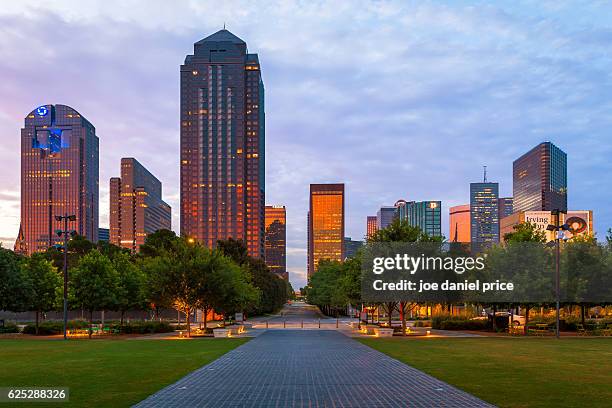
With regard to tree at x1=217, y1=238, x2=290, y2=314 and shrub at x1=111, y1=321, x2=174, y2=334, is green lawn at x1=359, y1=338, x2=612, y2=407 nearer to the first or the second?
shrub at x1=111, y1=321, x2=174, y2=334

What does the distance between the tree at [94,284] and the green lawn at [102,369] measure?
1584 centimetres

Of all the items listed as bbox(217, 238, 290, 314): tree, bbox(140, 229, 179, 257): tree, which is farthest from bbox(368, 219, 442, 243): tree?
bbox(140, 229, 179, 257): tree

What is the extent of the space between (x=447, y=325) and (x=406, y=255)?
13408 mm

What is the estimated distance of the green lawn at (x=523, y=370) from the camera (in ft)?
53.2

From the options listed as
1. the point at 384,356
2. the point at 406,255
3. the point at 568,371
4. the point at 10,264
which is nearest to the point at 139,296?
the point at 10,264

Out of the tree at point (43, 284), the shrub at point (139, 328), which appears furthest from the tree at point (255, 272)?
the tree at point (43, 284)

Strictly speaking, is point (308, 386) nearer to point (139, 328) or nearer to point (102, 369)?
point (102, 369)

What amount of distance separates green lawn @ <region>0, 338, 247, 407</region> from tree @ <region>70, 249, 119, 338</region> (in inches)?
623

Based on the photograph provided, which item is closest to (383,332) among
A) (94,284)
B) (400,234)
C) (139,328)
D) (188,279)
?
(400,234)

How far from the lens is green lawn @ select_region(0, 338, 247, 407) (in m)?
16.7

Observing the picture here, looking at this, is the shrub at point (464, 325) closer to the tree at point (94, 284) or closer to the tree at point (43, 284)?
the tree at point (94, 284)

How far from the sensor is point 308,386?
1847cm

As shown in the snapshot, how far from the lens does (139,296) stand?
193 ft

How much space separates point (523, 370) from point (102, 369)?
15.9 meters
